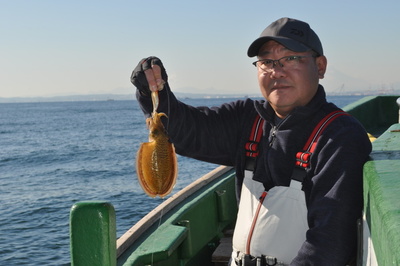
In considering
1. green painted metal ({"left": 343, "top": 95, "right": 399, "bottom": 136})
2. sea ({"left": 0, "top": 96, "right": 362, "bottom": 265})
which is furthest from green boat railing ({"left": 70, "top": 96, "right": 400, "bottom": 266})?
sea ({"left": 0, "top": 96, "right": 362, "bottom": 265})

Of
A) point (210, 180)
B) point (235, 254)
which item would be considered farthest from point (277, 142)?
point (210, 180)

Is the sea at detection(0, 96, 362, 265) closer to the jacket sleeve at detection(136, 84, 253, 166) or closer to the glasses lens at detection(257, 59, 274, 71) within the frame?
the jacket sleeve at detection(136, 84, 253, 166)

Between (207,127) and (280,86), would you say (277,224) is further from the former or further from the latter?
(207,127)

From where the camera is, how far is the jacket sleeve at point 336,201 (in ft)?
9.29

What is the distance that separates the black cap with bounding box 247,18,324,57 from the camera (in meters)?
3.19

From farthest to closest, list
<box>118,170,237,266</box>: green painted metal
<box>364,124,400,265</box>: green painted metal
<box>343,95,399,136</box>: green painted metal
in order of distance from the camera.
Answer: <box>343,95,399,136</box>: green painted metal < <box>118,170,237,266</box>: green painted metal < <box>364,124,400,265</box>: green painted metal

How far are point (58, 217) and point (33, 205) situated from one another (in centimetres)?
382

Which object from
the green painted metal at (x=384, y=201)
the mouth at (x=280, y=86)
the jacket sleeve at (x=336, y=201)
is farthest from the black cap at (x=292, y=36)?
the green painted metal at (x=384, y=201)

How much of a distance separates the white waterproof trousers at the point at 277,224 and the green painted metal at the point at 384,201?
1.71 feet

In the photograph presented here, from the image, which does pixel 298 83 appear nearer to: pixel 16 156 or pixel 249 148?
pixel 249 148

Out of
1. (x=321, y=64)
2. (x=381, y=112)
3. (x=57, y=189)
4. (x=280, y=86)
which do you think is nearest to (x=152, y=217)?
(x=280, y=86)

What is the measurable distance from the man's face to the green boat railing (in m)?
0.57

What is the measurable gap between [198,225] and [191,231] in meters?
0.29

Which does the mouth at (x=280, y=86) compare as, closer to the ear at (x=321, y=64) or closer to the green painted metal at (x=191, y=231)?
the ear at (x=321, y=64)
